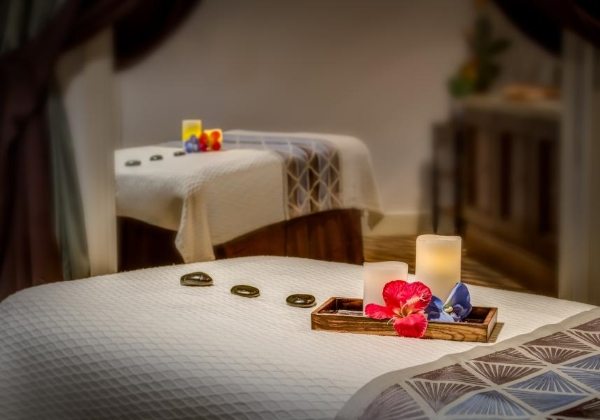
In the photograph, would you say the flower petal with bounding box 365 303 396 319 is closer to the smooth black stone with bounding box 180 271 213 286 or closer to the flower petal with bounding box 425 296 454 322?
the flower petal with bounding box 425 296 454 322

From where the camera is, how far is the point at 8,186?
2381mm

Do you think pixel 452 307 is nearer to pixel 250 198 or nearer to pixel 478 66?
pixel 250 198

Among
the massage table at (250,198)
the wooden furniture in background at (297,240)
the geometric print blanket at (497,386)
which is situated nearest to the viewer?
the geometric print blanket at (497,386)

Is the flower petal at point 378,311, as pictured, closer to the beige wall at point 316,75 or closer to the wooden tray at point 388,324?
the wooden tray at point 388,324

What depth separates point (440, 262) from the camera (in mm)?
1578

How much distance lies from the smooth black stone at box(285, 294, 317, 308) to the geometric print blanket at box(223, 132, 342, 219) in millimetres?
796

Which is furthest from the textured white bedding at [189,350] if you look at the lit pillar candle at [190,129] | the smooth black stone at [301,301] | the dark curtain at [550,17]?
the dark curtain at [550,17]

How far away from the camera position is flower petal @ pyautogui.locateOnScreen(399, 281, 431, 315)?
1.42m

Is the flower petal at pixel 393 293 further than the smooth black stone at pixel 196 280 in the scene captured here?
No

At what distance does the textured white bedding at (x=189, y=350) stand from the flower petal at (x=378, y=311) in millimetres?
44

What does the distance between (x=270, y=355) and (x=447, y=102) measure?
4.22ft

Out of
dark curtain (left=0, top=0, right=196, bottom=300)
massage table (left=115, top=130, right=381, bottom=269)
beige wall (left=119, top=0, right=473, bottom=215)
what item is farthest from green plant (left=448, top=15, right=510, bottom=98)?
dark curtain (left=0, top=0, right=196, bottom=300)

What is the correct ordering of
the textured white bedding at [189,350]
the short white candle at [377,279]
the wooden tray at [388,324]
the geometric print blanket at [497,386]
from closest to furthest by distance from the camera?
the geometric print blanket at [497,386] < the textured white bedding at [189,350] < the wooden tray at [388,324] < the short white candle at [377,279]

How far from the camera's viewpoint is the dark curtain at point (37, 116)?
2.32m
